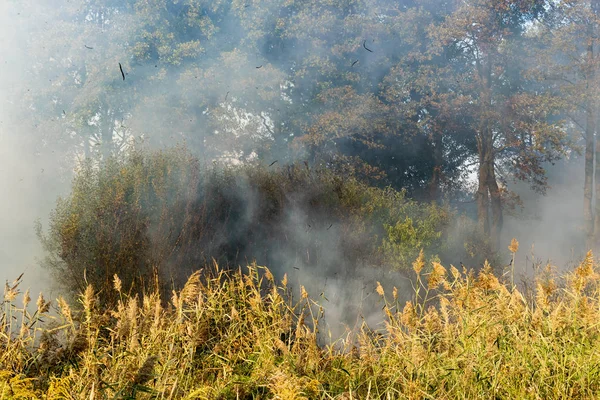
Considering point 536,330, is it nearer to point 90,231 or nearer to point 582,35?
point 90,231

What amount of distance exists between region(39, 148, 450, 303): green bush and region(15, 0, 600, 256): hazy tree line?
4.72 meters

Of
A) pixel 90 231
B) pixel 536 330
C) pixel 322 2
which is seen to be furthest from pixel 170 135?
pixel 536 330

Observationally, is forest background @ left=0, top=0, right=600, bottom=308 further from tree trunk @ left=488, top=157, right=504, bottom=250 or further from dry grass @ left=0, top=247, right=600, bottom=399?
dry grass @ left=0, top=247, right=600, bottom=399

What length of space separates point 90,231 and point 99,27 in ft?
28.4

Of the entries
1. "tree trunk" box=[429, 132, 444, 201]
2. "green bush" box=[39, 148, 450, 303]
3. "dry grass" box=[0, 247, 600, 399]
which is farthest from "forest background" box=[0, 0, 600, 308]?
"dry grass" box=[0, 247, 600, 399]

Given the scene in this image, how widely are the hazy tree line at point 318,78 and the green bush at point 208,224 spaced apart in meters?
4.72

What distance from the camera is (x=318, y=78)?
13672mm

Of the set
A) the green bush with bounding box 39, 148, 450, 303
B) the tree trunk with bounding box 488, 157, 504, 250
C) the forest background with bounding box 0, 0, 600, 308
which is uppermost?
the forest background with bounding box 0, 0, 600, 308

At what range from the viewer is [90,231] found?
232 inches

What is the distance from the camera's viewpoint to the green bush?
18.8 feet

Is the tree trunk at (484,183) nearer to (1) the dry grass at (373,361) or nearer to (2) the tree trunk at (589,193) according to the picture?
(2) the tree trunk at (589,193)

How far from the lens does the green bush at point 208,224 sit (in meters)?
A: 5.73

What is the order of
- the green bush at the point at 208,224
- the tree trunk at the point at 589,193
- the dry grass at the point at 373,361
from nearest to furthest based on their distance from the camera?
1. the dry grass at the point at 373,361
2. the green bush at the point at 208,224
3. the tree trunk at the point at 589,193

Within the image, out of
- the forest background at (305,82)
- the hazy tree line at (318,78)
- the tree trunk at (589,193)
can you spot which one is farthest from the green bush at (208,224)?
the tree trunk at (589,193)
